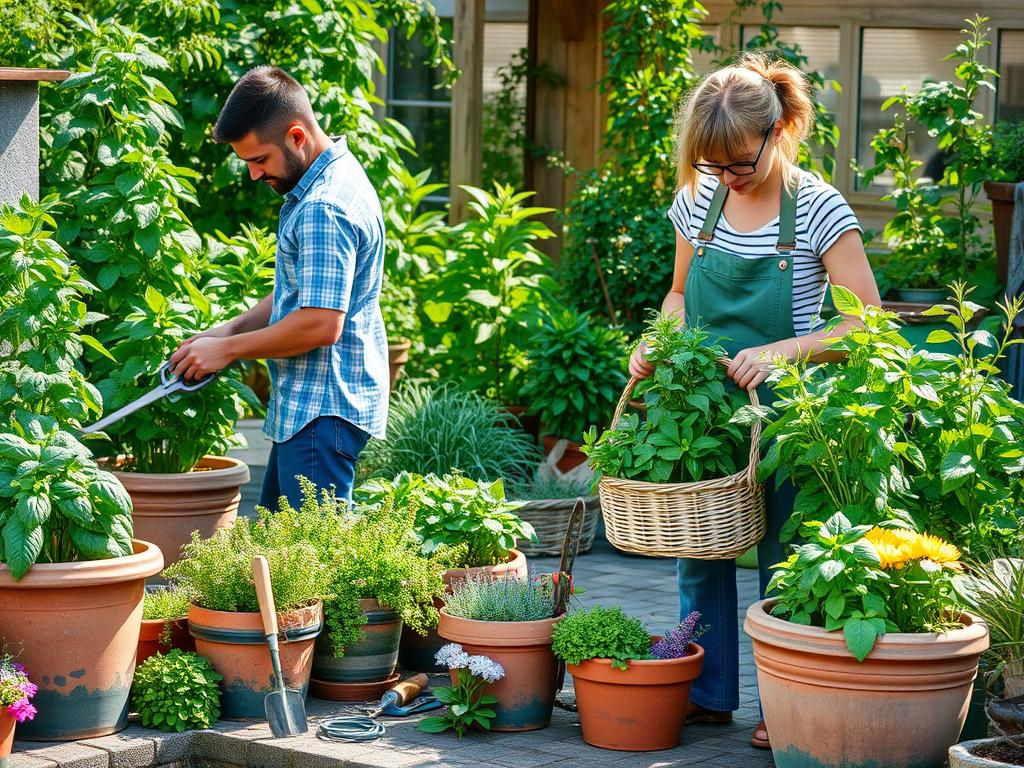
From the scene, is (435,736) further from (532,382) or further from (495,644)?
(532,382)

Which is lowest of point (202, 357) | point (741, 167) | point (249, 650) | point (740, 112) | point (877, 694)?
point (249, 650)

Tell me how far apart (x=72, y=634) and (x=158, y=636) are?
1.31 feet

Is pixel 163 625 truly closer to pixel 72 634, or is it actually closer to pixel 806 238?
pixel 72 634

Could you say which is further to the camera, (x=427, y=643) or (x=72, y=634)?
(x=427, y=643)

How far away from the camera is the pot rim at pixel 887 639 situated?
338 cm

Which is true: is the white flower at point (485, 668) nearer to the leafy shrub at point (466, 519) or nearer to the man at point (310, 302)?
the leafy shrub at point (466, 519)

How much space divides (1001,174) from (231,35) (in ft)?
11.5

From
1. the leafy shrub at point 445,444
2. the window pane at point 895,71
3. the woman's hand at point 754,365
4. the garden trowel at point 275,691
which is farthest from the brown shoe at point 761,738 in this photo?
the window pane at point 895,71

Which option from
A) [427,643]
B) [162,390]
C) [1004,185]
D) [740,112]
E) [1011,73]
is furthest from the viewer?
[1011,73]

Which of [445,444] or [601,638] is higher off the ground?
[445,444]

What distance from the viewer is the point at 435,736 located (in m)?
4.07

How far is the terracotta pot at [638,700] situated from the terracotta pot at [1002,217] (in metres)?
3.35

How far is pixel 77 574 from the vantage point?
3.89 meters

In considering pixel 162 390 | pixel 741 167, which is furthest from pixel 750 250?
pixel 162 390
